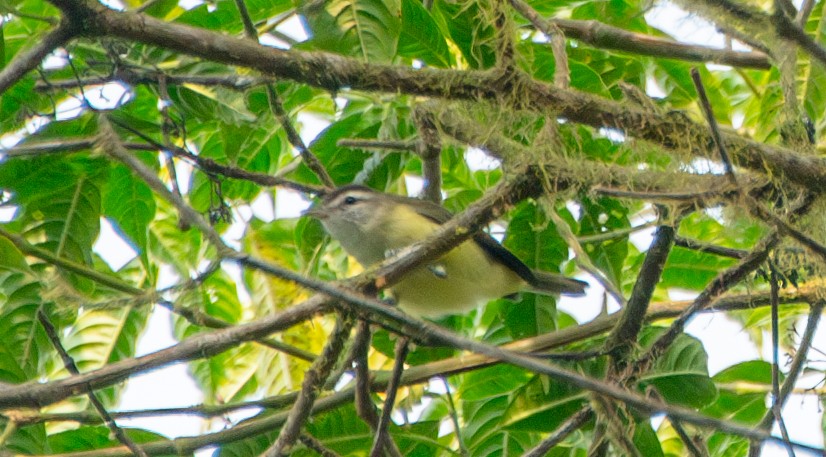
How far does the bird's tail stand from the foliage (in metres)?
0.09

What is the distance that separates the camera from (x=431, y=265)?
13.0 ft

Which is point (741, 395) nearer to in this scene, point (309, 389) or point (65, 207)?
point (309, 389)

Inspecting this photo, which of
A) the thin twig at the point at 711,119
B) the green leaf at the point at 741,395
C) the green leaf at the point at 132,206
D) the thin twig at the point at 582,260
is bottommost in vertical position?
the green leaf at the point at 741,395

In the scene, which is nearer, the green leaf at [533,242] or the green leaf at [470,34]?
the green leaf at [470,34]

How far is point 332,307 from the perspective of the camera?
2598 mm

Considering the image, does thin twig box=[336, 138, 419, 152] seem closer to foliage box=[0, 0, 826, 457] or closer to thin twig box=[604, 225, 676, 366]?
foliage box=[0, 0, 826, 457]

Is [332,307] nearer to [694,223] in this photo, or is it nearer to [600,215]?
[600,215]

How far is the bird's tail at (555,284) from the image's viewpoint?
13.0 feet

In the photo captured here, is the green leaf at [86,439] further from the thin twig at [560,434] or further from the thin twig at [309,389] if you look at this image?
the thin twig at [560,434]

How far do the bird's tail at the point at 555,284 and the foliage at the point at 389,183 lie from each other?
3.5 inches

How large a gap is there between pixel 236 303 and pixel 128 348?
0.49 m

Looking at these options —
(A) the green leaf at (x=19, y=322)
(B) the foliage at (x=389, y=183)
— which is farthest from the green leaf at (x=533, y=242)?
(A) the green leaf at (x=19, y=322)

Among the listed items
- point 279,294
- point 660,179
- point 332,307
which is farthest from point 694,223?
point 332,307

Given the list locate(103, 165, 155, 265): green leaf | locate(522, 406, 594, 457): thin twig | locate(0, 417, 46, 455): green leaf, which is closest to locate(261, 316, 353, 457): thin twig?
locate(522, 406, 594, 457): thin twig
